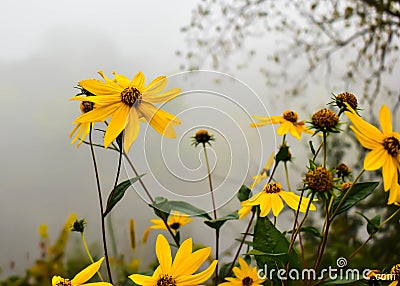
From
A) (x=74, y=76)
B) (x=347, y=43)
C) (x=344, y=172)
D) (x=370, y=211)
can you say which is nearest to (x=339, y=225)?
(x=370, y=211)

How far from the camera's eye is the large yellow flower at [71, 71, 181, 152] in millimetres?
323

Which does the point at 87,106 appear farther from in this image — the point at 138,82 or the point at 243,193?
the point at 243,193

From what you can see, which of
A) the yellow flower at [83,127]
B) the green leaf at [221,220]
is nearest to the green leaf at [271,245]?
the green leaf at [221,220]

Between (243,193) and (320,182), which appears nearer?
(320,182)

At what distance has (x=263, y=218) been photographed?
35cm

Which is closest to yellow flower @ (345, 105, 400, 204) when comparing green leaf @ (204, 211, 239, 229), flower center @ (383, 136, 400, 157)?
flower center @ (383, 136, 400, 157)

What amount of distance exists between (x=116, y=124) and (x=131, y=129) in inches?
0.5

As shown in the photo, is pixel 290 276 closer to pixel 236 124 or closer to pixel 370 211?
pixel 236 124

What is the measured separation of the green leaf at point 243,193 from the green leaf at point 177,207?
0.13ft

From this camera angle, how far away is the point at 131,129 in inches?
13.0

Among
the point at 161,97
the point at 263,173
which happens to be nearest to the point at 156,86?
the point at 161,97

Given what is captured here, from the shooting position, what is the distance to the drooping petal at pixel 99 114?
32 cm

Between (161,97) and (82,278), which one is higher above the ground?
(161,97)

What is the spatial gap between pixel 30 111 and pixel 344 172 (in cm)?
129
